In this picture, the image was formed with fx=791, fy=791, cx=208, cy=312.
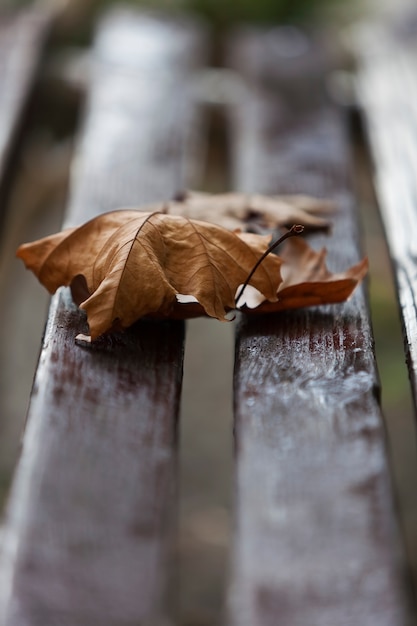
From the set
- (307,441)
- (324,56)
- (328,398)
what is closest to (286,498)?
(307,441)

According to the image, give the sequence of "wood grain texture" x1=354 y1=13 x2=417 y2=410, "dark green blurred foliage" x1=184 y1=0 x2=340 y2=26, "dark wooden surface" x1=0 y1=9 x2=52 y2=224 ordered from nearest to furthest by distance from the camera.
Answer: "wood grain texture" x1=354 y1=13 x2=417 y2=410 < "dark wooden surface" x1=0 y1=9 x2=52 y2=224 < "dark green blurred foliage" x1=184 y1=0 x2=340 y2=26

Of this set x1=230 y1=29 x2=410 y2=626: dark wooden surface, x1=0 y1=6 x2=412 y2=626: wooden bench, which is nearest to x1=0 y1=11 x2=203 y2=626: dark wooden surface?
x1=0 y1=6 x2=412 y2=626: wooden bench

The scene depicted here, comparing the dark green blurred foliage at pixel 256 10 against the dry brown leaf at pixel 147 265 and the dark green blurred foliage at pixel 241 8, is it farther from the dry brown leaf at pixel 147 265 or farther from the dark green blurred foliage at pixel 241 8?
the dry brown leaf at pixel 147 265

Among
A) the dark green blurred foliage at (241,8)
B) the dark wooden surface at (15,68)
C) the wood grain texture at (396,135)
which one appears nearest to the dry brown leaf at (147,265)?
the wood grain texture at (396,135)

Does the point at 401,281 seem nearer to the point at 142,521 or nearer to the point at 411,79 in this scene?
the point at 142,521

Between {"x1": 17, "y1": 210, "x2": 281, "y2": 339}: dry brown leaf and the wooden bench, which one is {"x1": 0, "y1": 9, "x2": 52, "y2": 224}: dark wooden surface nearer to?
{"x1": 17, "y1": 210, "x2": 281, "y2": 339}: dry brown leaf

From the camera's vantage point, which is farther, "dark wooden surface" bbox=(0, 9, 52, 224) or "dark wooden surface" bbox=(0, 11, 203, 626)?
"dark wooden surface" bbox=(0, 9, 52, 224)
